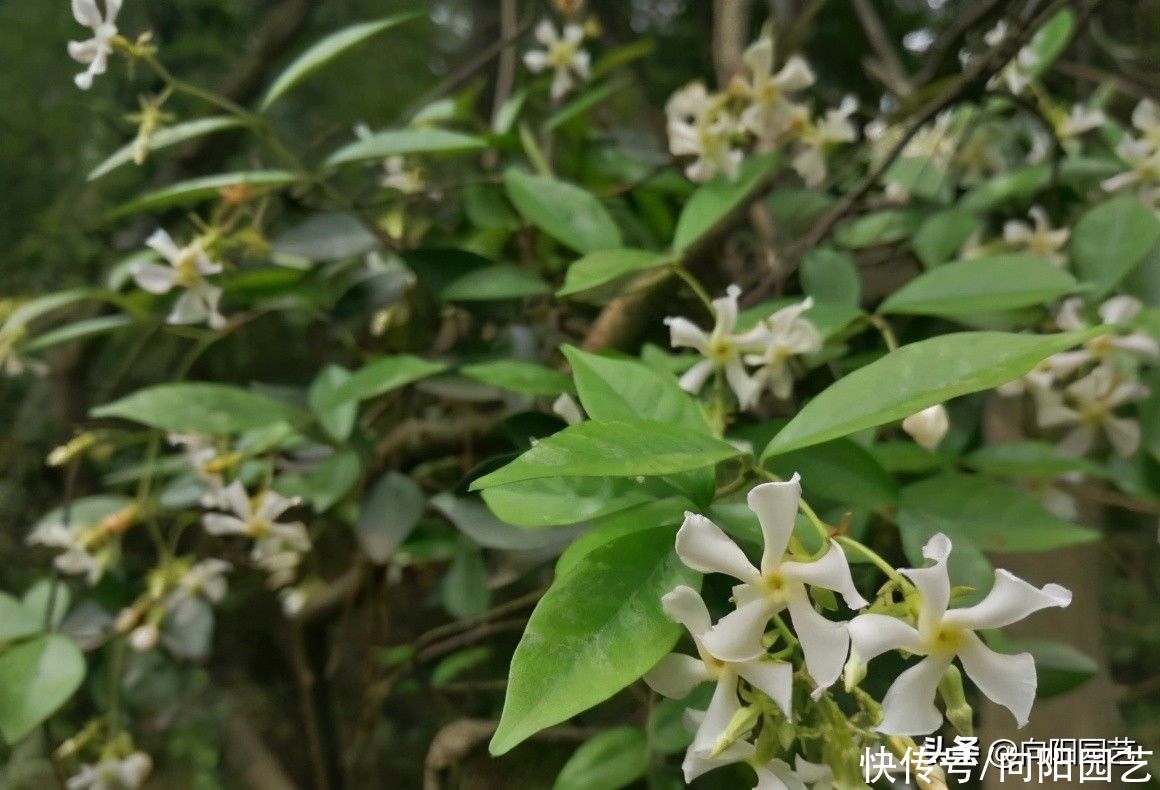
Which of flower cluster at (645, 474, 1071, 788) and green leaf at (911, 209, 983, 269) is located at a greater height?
flower cluster at (645, 474, 1071, 788)

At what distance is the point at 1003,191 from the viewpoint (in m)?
0.57

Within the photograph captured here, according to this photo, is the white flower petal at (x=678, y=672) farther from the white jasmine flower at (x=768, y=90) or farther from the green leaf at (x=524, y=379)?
the white jasmine flower at (x=768, y=90)

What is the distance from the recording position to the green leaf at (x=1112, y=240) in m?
0.46

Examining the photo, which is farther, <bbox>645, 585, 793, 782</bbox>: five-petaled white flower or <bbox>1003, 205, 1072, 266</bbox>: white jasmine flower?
<bbox>1003, 205, 1072, 266</bbox>: white jasmine flower

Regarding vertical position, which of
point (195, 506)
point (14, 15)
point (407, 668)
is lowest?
point (407, 668)

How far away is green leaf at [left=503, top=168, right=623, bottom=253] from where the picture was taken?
49 cm

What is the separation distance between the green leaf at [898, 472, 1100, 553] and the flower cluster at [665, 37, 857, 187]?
0.26m

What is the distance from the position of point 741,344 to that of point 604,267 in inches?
3.3

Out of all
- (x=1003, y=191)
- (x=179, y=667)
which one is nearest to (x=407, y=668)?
(x=179, y=667)

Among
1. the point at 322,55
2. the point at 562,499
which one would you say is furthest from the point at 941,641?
the point at 322,55

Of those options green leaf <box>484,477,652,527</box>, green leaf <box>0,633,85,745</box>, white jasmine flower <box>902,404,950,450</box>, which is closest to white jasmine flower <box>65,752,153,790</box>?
green leaf <box>0,633,85,745</box>

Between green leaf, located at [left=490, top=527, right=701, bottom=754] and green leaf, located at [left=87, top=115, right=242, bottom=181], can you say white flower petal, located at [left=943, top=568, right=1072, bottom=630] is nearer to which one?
green leaf, located at [left=490, top=527, right=701, bottom=754]

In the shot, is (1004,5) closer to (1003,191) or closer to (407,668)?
(1003,191)

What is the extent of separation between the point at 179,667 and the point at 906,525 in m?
0.59
